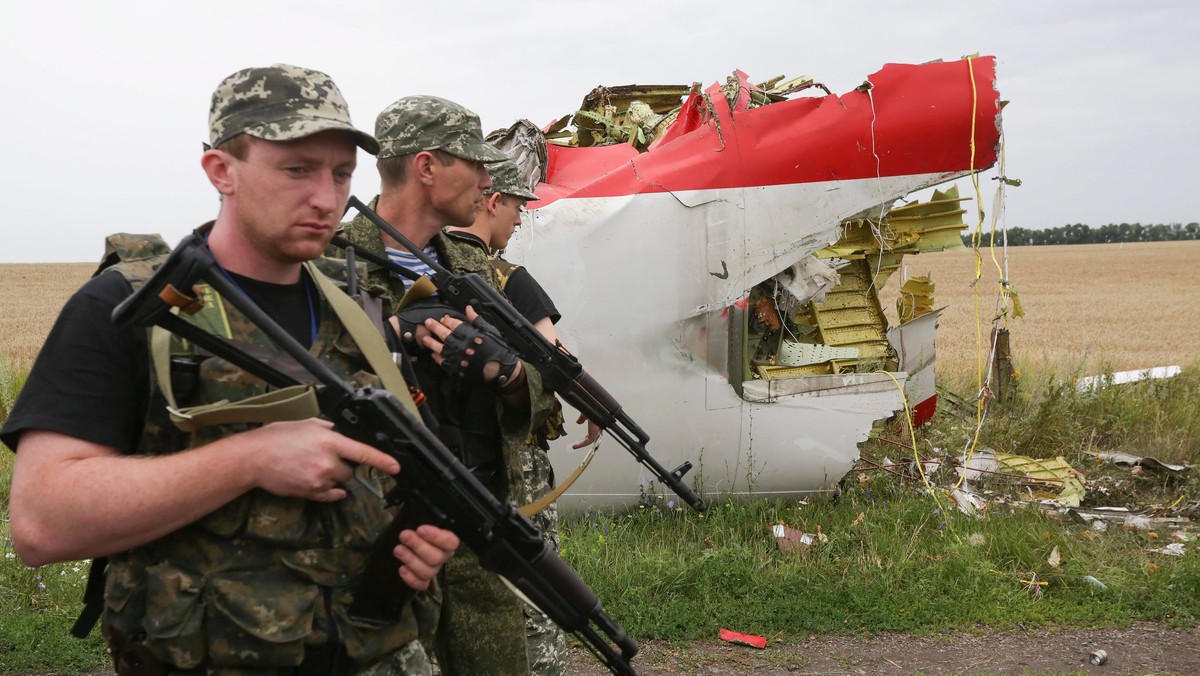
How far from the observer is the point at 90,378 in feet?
5.74

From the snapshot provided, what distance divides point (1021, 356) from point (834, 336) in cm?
576

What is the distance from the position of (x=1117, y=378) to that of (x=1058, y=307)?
18.9 m

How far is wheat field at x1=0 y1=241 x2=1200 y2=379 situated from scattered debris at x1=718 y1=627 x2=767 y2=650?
213cm

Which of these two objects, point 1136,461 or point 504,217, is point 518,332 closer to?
point 504,217

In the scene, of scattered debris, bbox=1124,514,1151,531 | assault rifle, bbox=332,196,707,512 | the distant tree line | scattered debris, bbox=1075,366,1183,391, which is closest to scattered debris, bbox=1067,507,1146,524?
scattered debris, bbox=1124,514,1151,531

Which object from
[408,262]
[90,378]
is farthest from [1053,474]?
[90,378]

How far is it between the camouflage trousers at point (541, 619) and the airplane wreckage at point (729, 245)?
2.34 metres

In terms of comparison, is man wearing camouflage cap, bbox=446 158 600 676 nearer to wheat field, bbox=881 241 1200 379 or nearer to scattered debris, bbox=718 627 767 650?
scattered debris, bbox=718 627 767 650

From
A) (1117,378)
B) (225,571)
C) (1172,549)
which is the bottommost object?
(1172,549)

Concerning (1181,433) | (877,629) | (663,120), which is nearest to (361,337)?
(877,629)

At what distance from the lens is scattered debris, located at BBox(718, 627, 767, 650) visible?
5008 mm

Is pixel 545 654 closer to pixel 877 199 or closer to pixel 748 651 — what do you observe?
pixel 748 651

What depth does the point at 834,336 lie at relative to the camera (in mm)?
7281

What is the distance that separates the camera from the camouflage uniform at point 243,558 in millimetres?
1828
